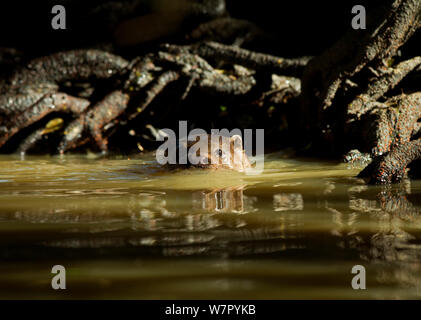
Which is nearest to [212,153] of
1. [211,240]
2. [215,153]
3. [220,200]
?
[215,153]

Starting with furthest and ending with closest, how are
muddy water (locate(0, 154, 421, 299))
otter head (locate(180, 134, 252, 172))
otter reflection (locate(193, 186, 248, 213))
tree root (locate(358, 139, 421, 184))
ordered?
otter head (locate(180, 134, 252, 172)), tree root (locate(358, 139, 421, 184)), otter reflection (locate(193, 186, 248, 213)), muddy water (locate(0, 154, 421, 299))

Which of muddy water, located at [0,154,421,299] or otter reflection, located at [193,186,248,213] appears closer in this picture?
muddy water, located at [0,154,421,299]

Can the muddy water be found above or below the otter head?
below

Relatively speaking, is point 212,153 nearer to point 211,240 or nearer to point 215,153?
point 215,153

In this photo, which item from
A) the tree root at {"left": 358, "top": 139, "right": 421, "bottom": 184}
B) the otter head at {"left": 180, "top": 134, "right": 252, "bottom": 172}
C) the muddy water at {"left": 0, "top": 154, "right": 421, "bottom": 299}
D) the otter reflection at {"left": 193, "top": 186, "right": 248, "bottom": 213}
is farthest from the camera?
the otter head at {"left": 180, "top": 134, "right": 252, "bottom": 172}

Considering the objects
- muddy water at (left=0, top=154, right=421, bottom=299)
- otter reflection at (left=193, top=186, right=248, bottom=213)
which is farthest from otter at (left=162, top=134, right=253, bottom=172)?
otter reflection at (left=193, top=186, right=248, bottom=213)

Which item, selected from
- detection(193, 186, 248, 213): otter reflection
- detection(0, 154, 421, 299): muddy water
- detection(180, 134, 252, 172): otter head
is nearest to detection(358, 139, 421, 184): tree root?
detection(0, 154, 421, 299): muddy water

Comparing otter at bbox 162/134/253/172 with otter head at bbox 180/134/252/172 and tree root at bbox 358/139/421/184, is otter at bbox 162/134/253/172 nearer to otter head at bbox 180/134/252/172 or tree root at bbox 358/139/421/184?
otter head at bbox 180/134/252/172

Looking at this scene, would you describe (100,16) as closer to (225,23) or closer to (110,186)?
(225,23)

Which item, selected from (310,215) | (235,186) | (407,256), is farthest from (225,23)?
(407,256)
